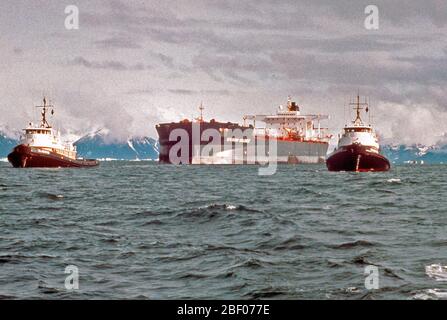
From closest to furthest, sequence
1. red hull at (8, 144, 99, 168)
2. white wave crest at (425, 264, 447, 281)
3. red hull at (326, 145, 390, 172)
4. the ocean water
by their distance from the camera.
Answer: the ocean water < white wave crest at (425, 264, 447, 281) < red hull at (326, 145, 390, 172) < red hull at (8, 144, 99, 168)

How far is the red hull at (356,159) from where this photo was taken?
9212 cm

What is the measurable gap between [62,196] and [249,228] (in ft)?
80.2

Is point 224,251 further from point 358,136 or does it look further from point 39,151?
point 39,151

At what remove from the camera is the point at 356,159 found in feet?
302

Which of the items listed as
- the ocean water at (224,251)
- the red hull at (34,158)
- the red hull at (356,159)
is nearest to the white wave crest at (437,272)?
the ocean water at (224,251)

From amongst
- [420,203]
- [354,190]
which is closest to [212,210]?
[420,203]

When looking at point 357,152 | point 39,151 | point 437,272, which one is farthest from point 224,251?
point 39,151

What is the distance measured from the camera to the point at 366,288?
1509 cm

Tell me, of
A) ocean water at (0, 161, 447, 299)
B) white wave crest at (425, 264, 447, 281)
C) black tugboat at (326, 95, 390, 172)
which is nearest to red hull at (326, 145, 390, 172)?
black tugboat at (326, 95, 390, 172)

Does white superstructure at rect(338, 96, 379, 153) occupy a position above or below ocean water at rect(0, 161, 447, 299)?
above

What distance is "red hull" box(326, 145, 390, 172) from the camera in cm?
9212

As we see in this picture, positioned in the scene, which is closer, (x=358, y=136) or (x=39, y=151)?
Result: (x=358, y=136)

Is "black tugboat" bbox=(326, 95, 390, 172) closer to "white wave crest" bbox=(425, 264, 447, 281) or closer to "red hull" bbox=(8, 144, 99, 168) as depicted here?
"red hull" bbox=(8, 144, 99, 168)
